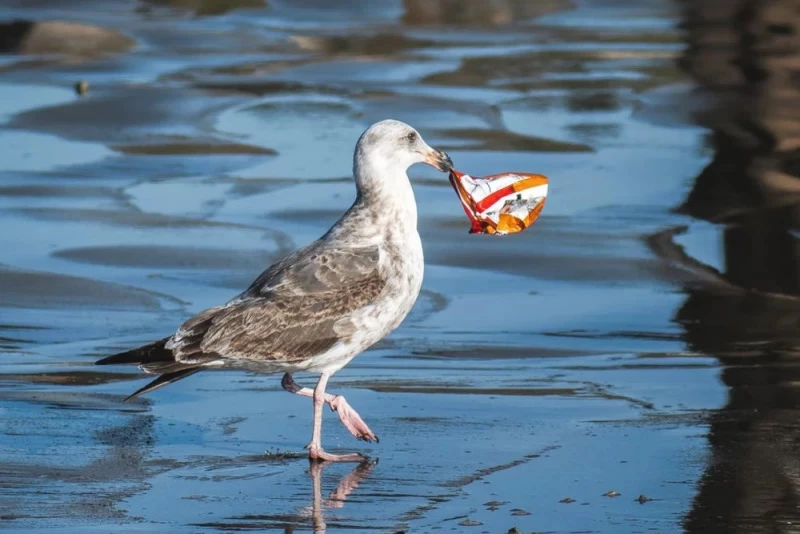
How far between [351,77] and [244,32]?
208 inches

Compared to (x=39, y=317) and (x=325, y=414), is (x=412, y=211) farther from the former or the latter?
(x=39, y=317)

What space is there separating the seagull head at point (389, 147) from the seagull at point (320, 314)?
12 centimetres

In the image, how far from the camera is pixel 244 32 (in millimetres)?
26344

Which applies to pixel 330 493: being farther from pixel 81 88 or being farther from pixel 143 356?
pixel 81 88

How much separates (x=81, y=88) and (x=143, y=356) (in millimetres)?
13199

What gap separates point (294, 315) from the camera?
25.2ft

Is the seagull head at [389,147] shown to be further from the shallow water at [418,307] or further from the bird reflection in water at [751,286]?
the bird reflection in water at [751,286]

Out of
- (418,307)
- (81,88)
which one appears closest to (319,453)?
(418,307)

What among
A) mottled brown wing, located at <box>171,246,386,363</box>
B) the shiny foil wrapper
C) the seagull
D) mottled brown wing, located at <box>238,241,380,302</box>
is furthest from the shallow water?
the shiny foil wrapper

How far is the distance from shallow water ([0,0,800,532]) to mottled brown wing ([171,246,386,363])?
19.1 inches

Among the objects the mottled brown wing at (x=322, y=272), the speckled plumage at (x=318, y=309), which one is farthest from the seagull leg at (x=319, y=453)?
the mottled brown wing at (x=322, y=272)

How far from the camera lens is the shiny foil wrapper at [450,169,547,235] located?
26.8 feet

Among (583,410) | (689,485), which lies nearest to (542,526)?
(689,485)

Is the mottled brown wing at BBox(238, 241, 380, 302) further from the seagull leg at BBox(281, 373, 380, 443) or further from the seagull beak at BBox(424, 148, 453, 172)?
the seagull beak at BBox(424, 148, 453, 172)
